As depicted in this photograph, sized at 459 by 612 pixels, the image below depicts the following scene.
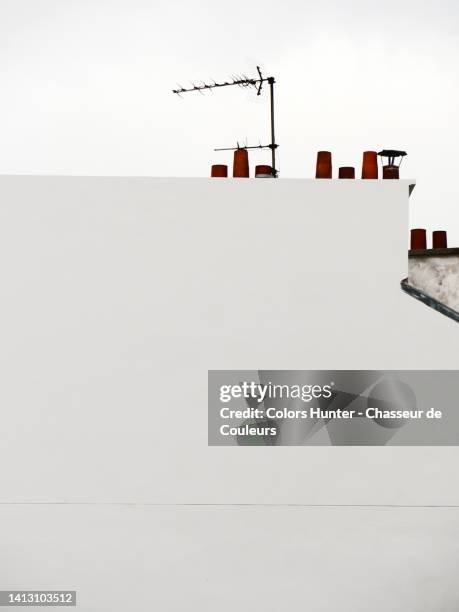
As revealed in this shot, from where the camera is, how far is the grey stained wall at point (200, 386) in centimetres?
417

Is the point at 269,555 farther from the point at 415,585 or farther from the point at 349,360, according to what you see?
the point at 349,360

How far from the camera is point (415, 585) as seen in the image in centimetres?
420

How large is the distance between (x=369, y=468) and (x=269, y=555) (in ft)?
3.01

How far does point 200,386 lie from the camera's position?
4.21m

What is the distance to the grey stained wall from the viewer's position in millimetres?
4168

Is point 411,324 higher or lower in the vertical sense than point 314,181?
lower

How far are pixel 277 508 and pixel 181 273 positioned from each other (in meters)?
1.74

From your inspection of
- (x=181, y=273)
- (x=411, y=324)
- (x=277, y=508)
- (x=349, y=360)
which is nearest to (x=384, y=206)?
(x=411, y=324)

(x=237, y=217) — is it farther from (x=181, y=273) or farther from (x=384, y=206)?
(x=384, y=206)

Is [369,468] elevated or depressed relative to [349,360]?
depressed

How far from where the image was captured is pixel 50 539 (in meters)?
4.29

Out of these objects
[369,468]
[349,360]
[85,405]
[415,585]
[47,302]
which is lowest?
[415,585]

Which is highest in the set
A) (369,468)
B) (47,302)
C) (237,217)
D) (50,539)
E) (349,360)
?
(237,217)

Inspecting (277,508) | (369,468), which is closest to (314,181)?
(369,468)
